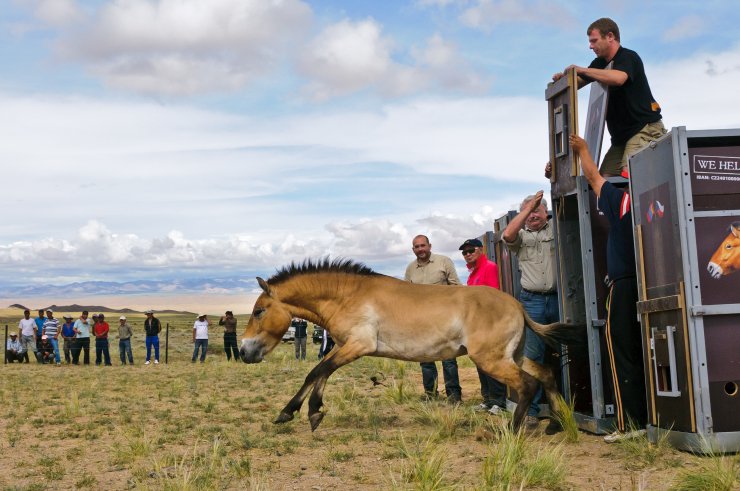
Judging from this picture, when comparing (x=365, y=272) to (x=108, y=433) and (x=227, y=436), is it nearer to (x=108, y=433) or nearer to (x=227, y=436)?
(x=227, y=436)

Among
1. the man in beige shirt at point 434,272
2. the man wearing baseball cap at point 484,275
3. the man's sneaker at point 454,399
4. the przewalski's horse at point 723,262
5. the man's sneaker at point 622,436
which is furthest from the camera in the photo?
the man's sneaker at point 454,399

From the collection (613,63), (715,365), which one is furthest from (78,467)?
(613,63)

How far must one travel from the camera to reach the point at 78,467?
7383mm

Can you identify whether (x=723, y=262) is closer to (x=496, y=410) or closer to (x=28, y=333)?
(x=496, y=410)

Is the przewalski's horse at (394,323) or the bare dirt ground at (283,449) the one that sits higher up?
the przewalski's horse at (394,323)

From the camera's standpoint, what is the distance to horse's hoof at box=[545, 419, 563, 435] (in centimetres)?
823

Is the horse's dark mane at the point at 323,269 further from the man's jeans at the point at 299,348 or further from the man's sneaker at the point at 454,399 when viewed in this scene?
the man's jeans at the point at 299,348

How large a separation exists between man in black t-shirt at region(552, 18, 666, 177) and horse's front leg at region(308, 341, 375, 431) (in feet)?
10.6

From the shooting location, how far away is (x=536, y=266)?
9.18 m

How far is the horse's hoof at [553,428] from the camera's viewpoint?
→ 324 inches

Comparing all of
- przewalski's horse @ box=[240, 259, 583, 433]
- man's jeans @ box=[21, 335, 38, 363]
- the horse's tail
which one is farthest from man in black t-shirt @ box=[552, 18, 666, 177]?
man's jeans @ box=[21, 335, 38, 363]

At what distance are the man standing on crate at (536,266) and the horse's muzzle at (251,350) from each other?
9.68 feet

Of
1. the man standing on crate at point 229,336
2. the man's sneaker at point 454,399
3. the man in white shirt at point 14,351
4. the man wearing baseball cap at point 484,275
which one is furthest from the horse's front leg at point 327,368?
the man in white shirt at point 14,351

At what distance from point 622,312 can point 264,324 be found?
3.81m
